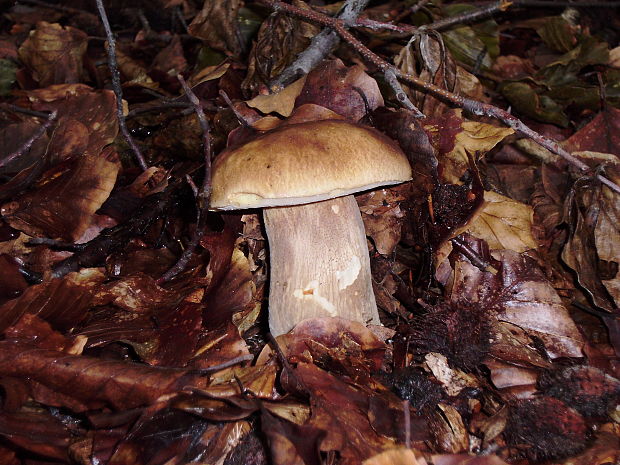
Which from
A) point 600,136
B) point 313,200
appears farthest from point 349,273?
point 600,136

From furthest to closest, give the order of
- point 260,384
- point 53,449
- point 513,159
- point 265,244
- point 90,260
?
point 513,159
point 265,244
point 90,260
point 260,384
point 53,449

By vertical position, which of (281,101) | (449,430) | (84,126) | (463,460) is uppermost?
(281,101)

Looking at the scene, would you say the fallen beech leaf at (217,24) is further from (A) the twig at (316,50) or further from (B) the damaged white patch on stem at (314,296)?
(B) the damaged white patch on stem at (314,296)

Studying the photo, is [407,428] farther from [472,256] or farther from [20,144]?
[20,144]

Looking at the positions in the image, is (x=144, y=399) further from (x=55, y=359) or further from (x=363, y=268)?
(x=363, y=268)

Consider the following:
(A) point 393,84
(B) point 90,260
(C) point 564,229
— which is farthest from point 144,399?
(C) point 564,229
